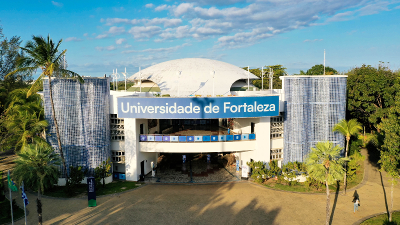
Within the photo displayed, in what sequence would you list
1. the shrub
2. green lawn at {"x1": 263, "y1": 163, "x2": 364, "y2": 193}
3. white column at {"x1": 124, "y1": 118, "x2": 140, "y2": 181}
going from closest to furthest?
1. green lawn at {"x1": 263, "y1": 163, "x2": 364, "y2": 193}
2. white column at {"x1": 124, "y1": 118, "x2": 140, "y2": 181}
3. the shrub

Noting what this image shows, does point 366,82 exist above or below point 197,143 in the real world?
above

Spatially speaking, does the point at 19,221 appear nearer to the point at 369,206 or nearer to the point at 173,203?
the point at 173,203

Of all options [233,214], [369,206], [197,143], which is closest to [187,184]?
[197,143]

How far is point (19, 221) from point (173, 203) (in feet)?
35.9

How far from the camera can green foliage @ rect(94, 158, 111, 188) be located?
79.7 feet

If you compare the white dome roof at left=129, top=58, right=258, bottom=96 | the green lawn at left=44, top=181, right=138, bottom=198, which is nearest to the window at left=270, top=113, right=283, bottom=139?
the white dome roof at left=129, top=58, right=258, bottom=96

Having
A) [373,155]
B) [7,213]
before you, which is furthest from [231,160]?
[7,213]

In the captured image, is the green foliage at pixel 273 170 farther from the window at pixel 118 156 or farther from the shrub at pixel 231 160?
the window at pixel 118 156

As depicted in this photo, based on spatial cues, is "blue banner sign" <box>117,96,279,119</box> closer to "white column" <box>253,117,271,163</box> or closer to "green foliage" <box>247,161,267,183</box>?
"white column" <box>253,117,271,163</box>

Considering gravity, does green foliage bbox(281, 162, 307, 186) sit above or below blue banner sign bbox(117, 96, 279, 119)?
below

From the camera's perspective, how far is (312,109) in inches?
1019

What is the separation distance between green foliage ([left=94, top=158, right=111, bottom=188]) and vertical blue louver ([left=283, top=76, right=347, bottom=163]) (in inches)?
722

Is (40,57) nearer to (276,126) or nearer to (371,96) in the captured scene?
(276,126)

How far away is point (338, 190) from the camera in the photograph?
23.6 m
